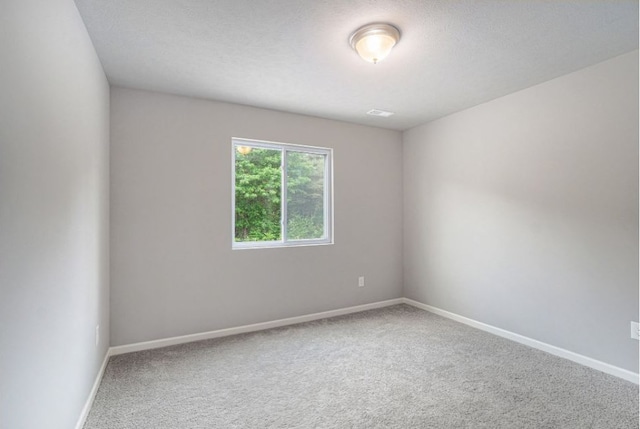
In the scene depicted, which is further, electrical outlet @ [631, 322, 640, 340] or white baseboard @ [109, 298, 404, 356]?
white baseboard @ [109, 298, 404, 356]

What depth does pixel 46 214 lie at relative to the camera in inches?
58.0

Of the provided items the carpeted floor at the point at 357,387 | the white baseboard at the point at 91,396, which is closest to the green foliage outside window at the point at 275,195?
the carpeted floor at the point at 357,387

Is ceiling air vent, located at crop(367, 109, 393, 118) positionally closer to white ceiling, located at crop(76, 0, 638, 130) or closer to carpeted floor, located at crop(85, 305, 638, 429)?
white ceiling, located at crop(76, 0, 638, 130)

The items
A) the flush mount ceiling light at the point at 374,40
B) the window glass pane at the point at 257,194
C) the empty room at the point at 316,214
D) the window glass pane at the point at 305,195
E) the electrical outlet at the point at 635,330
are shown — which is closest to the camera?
the empty room at the point at 316,214

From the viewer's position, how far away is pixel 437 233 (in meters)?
4.14

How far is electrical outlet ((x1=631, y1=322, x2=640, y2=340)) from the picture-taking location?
2424 millimetres

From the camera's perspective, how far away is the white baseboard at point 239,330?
3.00 meters

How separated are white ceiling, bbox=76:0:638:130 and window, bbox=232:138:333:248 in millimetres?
689

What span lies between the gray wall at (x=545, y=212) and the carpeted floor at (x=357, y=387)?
1.30ft

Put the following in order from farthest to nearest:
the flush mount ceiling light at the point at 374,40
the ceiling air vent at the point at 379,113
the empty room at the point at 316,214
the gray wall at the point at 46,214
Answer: the ceiling air vent at the point at 379,113
the flush mount ceiling light at the point at 374,40
the empty room at the point at 316,214
the gray wall at the point at 46,214

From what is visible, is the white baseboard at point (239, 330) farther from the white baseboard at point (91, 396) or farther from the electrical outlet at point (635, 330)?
the electrical outlet at point (635, 330)

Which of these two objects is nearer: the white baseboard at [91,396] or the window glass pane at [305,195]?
the white baseboard at [91,396]

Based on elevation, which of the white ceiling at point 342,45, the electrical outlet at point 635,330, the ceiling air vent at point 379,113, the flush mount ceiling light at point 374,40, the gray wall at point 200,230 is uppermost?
the ceiling air vent at point 379,113

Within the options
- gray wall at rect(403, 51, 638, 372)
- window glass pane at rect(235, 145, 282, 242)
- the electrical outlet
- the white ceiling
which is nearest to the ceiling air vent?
the white ceiling
